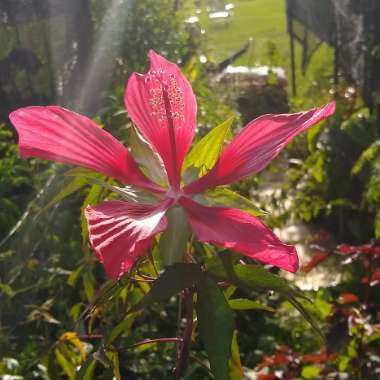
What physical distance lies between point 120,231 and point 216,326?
0.08 meters

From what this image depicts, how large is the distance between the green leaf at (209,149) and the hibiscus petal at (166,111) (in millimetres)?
11

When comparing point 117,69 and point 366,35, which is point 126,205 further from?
point 366,35

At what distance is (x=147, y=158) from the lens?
0.55 m

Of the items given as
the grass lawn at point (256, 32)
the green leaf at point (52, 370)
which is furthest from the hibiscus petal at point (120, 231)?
the grass lawn at point (256, 32)

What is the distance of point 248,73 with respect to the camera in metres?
5.39

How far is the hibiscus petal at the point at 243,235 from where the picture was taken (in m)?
0.43

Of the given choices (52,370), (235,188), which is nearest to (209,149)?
(52,370)

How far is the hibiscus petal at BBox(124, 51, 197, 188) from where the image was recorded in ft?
1.76

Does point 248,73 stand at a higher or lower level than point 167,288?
lower

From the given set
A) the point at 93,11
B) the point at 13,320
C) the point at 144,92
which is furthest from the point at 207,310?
the point at 93,11

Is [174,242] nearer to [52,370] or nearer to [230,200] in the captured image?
[230,200]

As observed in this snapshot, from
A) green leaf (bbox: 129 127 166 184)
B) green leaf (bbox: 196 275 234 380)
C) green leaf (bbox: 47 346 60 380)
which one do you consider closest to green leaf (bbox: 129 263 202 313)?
green leaf (bbox: 196 275 234 380)

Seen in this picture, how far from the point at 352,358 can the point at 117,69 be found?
219cm

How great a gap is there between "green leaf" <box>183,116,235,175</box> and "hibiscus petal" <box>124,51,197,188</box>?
11 millimetres
